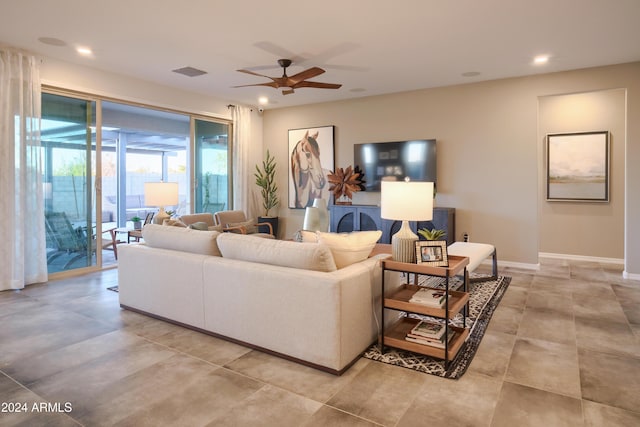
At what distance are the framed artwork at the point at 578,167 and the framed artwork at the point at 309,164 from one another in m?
3.63

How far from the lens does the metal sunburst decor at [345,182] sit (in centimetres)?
662

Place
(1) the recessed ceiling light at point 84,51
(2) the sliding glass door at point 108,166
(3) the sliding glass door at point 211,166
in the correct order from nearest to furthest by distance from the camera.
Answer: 1. (1) the recessed ceiling light at point 84,51
2. (2) the sliding glass door at point 108,166
3. (3) the sliding glass door at point 211,166

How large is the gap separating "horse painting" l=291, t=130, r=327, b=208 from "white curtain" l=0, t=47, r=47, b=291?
161 inches

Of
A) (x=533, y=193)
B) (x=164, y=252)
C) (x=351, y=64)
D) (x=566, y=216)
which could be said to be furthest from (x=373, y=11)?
(x=566, y=216)

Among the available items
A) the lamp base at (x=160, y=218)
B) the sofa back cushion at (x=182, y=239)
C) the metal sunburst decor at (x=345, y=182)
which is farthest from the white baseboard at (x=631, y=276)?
the lamp base at (x=160, y=218)

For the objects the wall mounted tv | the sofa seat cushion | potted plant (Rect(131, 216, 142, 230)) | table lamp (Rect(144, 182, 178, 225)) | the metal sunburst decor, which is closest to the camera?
the sofa seat cushion

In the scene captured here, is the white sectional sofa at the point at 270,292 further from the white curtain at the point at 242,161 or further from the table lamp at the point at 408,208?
the white curtain at the point at 242,161

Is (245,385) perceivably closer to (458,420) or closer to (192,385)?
(192,385)

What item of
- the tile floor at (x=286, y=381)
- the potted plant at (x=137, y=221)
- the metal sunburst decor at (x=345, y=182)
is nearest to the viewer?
the tile floor at (x=286, y=381)

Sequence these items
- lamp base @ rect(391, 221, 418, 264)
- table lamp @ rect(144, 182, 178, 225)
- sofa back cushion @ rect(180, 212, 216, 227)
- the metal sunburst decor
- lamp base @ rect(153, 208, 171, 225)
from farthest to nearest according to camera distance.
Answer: the metal sunburst decor < sofa back cushion @ rect(180, 212, 216, 227) < table lamp @ rect(144, 182, 178, 225) < lamp base @ rect(153, 208, 171, 225) < lamp base @ rect(391, 221, 418, 264)

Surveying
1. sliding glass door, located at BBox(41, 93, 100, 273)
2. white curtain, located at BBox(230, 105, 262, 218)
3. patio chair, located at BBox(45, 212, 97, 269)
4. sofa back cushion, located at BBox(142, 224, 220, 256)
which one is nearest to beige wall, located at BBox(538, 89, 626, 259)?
white curtain, located at BBox(230, 105, 262, 218)

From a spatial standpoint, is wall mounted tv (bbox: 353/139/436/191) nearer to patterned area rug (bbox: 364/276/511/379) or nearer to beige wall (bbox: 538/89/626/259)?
beige wall (bbox: 538/89/626/259)

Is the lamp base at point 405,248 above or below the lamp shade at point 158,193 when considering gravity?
below

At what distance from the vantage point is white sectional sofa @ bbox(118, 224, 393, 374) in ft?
8.03
